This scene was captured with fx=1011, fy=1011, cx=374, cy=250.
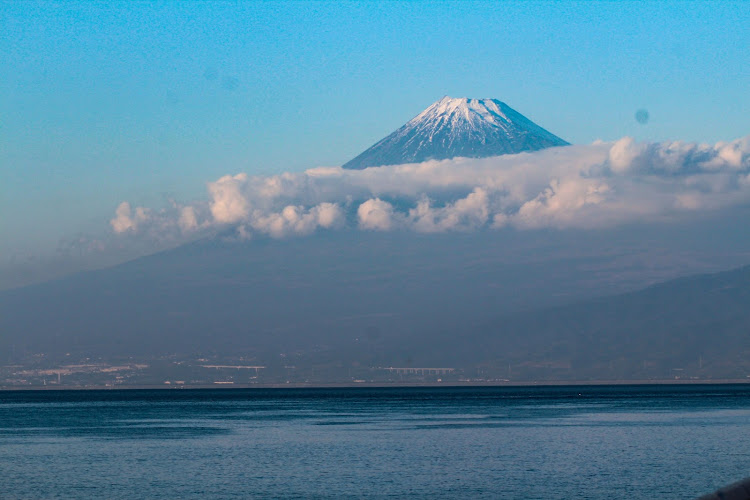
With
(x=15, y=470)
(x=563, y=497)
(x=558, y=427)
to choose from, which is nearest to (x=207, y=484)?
(x=15, y=470)

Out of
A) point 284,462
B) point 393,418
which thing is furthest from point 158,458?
point 393,418

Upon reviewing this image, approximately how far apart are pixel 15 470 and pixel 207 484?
71.0ft

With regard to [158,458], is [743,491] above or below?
above

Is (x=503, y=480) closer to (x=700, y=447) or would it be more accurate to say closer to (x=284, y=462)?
(x=284, y=462)

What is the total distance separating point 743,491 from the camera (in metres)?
21.2

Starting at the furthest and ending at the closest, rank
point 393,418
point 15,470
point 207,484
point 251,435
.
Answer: point 393,418
point 251,435
point 15,470
point 207,484

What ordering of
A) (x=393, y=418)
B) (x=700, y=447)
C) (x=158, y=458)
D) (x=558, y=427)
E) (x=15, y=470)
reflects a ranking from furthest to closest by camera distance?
1. (x=393, y=418)
2. (x=558, y=427)
3. (x=700, y=447)
4. (x=158, y=458)
5. (x=15, y=470)

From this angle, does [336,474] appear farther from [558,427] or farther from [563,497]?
[558,427]

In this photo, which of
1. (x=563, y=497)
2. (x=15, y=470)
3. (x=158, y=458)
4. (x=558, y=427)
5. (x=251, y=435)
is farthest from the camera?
(x=558, y=427)

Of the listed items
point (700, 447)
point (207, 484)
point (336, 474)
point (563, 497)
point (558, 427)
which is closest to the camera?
point (563, 497)

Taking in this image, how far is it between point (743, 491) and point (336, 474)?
209 ft

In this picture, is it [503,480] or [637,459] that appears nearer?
[503,480]

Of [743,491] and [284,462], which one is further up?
[743,491]

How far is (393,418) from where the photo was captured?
565ft
